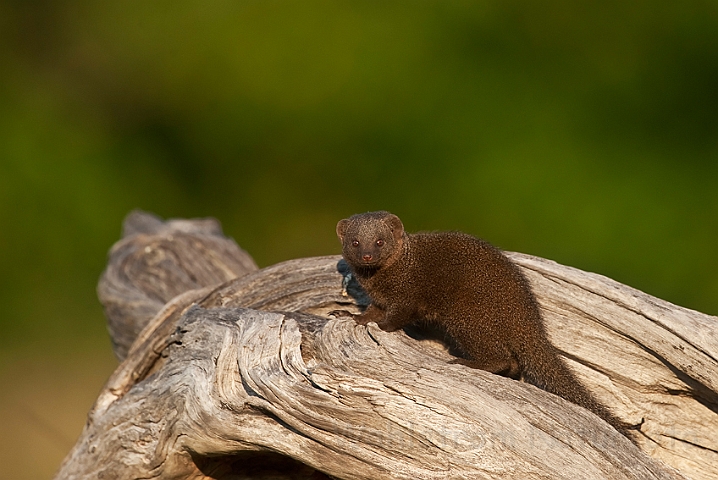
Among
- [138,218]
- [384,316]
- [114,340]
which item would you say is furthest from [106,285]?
[384,316]

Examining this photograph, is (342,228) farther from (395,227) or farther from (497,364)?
(497,364)

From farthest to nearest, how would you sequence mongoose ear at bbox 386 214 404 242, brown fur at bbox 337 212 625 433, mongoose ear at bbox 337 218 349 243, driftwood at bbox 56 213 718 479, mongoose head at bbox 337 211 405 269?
1. mongoose ear at bbox 337 218 349 243
2. mongoose ear at bbox 386 214 404 242
3. mongoose head at bbox 337 211 405 269
4. brown fur at bbox 337 212 625 433
5. driftwood at bbox 56 213 718 479

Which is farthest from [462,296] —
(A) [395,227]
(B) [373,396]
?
(B) [373,396]

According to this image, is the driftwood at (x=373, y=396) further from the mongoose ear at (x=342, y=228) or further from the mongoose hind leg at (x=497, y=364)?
the mongoose ear at (x=342, y=228)

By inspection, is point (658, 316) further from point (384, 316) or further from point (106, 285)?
point (106, 285)

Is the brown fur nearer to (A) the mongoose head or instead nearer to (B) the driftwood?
(A) the mongoose head

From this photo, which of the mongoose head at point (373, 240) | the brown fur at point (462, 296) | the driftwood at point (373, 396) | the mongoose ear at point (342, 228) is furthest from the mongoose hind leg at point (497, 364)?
the mongoose ear at point (342, 228)

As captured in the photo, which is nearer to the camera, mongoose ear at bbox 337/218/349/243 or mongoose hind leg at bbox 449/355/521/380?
mongoose hind leg at bbox 449/355/521/380

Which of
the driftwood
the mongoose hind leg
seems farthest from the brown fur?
the driftwood
